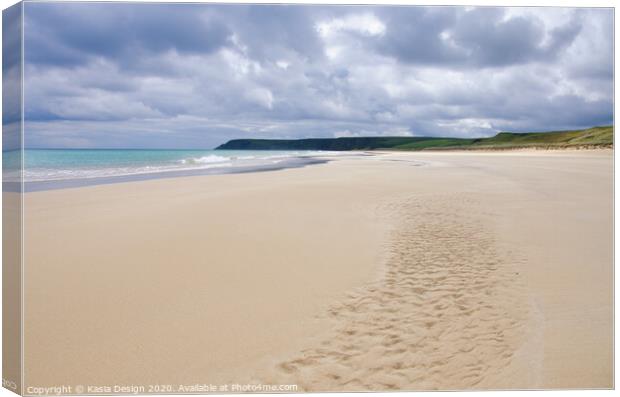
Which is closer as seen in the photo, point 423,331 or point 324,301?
point 423,331

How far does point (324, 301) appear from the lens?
3793mm

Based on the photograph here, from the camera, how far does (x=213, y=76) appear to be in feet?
13.2

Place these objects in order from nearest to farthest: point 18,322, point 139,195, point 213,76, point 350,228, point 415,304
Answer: point 18,322
point 415,304
point 213,76
point 350,228
point 139,195

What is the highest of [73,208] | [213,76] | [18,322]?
[213,76]

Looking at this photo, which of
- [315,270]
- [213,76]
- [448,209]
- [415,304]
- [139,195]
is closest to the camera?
[415,304]

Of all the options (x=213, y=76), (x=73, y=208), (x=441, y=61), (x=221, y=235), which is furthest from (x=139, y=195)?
(x=441, y=61)

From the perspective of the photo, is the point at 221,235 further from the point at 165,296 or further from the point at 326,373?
the point at 326,373

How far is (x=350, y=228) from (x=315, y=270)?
1971mm

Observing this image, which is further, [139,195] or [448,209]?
[139,195]

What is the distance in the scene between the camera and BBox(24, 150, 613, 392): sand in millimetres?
3094

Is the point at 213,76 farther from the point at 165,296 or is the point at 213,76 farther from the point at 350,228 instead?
the point at 350,228

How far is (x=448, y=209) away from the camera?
7910 millimetres

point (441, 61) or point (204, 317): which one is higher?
point (441, 61)

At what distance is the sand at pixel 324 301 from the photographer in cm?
309
